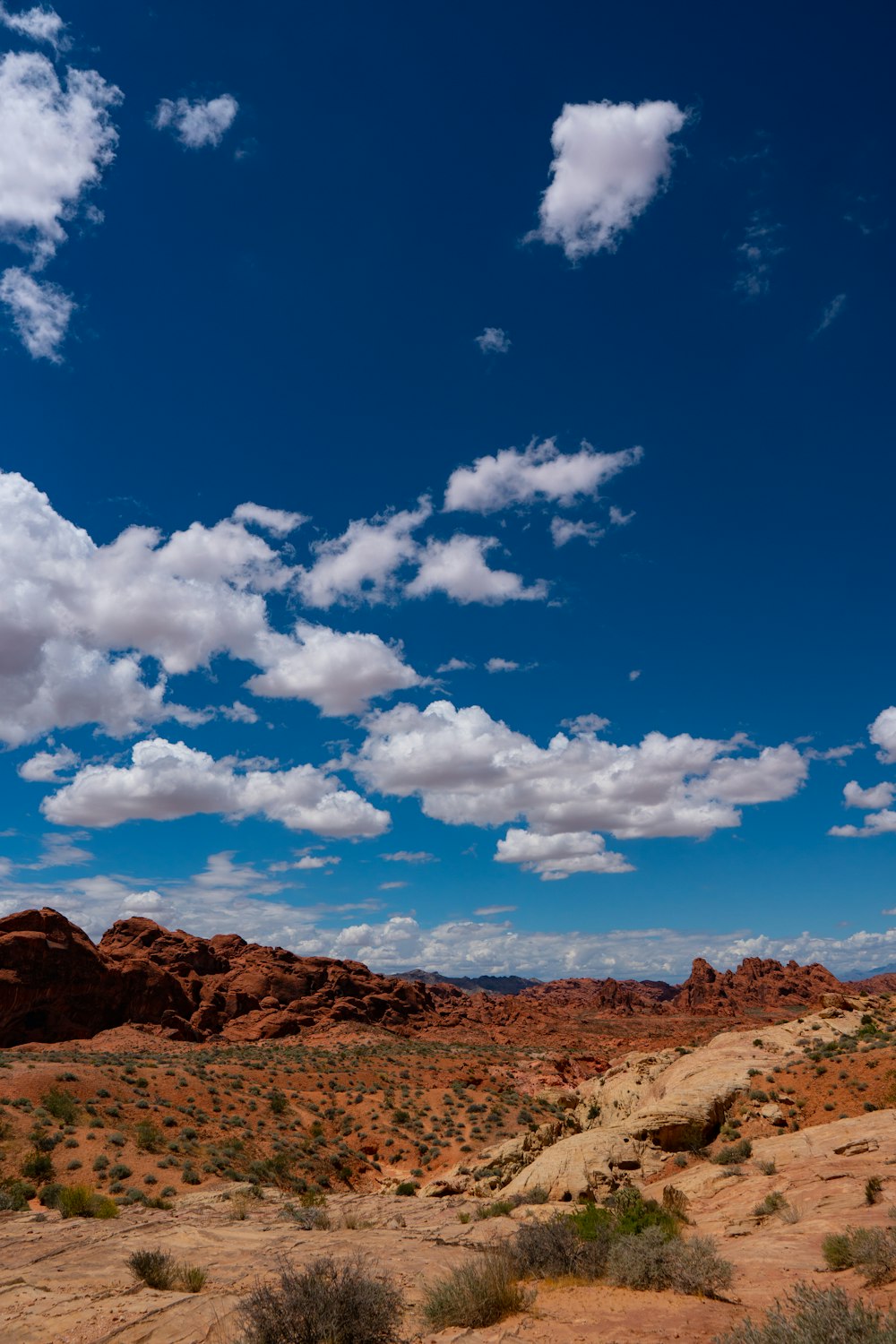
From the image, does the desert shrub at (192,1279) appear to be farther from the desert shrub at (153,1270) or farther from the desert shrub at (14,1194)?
the desert shrub at (14,1194)

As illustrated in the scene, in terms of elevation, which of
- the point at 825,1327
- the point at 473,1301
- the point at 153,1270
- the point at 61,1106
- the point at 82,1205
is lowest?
the point at 82,1205

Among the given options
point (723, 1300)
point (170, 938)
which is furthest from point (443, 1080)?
point (170, 938)

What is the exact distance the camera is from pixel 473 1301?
877cm

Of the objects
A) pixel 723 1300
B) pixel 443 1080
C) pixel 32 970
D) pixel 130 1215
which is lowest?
pixel 443 1080

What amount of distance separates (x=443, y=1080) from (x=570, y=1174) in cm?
2983

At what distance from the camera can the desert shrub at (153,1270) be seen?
35.9 ft

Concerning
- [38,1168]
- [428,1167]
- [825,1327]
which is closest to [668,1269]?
[825,1327]

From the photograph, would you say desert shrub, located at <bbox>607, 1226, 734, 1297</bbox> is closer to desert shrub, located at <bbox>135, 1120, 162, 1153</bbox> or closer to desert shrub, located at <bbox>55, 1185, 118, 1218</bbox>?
desert shrub, located at <bbox>55, 1185, 118, 1218</bbox>

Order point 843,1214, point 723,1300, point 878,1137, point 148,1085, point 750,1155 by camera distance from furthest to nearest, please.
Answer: point 148,1085
point 750,1155
point 878,1137
point 843,1214
point 723,1300

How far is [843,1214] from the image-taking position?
12.8 metres

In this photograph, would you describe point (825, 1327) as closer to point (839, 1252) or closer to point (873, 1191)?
point (839, 1252)

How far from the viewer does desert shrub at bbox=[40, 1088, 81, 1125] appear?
1064 inches

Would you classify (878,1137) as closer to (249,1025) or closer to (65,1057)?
(65,1057)

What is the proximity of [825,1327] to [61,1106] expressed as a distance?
30.0 m
